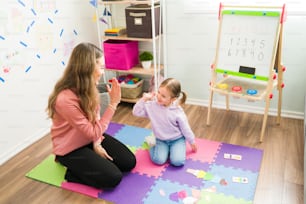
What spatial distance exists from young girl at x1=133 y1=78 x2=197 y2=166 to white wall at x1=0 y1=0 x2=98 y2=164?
0.91m

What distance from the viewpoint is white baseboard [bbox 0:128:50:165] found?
2240 mm

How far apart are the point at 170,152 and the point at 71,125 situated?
2.42 ft

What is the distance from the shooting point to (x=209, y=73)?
289cm

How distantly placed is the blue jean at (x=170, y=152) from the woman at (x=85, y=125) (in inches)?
7.1

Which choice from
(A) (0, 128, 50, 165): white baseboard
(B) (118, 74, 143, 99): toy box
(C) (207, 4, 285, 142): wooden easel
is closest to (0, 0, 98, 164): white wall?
(A) (0, 128, 50, 165): white baseboard

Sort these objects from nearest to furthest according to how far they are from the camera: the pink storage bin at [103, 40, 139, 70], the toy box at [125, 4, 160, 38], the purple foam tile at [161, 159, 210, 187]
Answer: the purple foam tile at [161, 159, 210, 187] → the toy box at [125, 4, 160, 38] → the pink storage bin at [103, 40, 139, 70]

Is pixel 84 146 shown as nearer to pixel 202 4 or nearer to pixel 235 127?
pixel 235 127

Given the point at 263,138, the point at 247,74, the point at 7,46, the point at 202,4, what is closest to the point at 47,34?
the point at 7,46

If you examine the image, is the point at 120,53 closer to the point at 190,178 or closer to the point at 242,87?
the point at 242,87

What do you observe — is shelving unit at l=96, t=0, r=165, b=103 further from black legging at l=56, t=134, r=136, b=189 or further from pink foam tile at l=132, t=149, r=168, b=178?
black legging at l=56, t=134, r=136, b=189

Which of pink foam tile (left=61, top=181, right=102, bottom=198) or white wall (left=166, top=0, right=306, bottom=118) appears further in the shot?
white wall (left=166, top=0, right=306, bottom=118)

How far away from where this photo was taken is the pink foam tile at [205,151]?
2.17 m

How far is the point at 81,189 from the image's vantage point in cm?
191

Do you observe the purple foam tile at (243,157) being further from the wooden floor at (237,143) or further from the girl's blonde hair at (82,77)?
the girl's blonde hair at (82,77)
